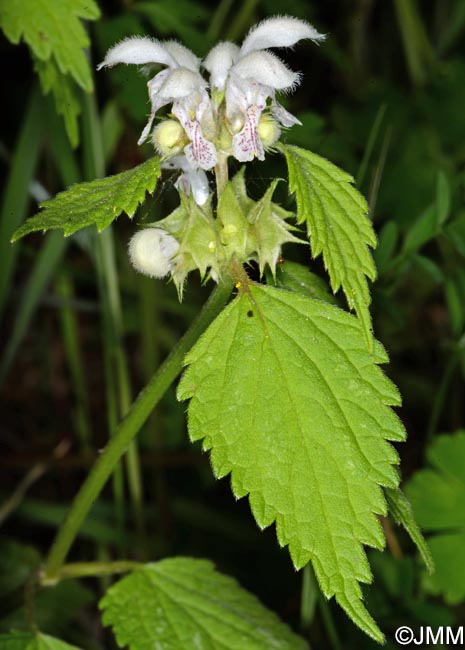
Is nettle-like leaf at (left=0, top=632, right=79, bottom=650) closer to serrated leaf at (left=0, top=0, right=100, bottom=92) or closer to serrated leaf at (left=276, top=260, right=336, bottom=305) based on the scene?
serrated leaf at (left=276, top=260, right=336, bottom=305)

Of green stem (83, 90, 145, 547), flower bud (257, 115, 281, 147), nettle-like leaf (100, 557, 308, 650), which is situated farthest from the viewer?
green stem (83, 90, 145, 547)

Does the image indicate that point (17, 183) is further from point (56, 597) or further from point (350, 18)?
point (350, 18)

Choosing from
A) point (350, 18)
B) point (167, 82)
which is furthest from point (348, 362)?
point (350, 18)

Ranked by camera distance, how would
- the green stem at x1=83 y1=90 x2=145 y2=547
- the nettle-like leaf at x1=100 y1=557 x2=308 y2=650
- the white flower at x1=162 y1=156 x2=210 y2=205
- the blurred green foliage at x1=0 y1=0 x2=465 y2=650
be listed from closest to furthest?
the white flower at x1=162 y1=156 x2=210 y2=205
the nettle-like leaf at x1=100 y1=557 x2=308 y2=650
the blurred green foliage at x1=0 y1=0 x2=465 y2=650
the green stem at x1=83 y1=90 x2=145 y2=547

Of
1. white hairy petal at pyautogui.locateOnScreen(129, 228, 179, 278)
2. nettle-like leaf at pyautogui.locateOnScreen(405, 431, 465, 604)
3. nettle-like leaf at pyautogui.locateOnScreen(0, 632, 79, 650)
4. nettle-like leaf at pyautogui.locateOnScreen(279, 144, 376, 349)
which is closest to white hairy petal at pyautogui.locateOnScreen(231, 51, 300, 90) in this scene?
nettle-like leaf at pyautogui.locateOnScreen(279, 144, 376, 349)

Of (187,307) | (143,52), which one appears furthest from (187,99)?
(187,307)
